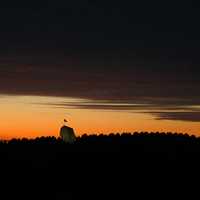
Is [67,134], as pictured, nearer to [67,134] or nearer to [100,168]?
[67,134]

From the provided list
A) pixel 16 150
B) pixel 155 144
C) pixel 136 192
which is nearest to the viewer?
pixel 136 192

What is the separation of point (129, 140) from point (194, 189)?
26.8ft

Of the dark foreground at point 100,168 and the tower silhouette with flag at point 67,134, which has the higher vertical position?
the tower silhouette with flag at point 67,134

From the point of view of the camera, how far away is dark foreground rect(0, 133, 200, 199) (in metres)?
28.5

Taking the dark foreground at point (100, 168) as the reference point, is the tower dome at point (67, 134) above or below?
above

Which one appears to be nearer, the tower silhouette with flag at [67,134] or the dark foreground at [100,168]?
the dark foreground at [100,168]

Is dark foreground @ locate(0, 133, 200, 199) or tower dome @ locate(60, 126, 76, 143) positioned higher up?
tower dome @ locate(60, 126, 76, 143)

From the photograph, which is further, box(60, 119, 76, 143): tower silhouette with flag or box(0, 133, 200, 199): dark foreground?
box(60, 119, 76, 143): tower silhouette with flag

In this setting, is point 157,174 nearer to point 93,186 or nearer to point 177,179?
point 177,179

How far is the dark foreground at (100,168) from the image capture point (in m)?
28.5

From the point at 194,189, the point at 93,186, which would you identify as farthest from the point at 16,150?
the point at 194,189

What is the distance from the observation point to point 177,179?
3078cm

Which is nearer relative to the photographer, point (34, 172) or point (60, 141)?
point (34, 172)

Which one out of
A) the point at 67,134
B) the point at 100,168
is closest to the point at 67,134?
the point at 67,134
